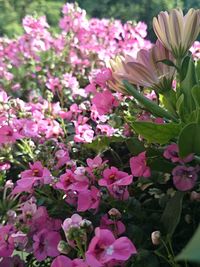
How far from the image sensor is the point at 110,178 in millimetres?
772

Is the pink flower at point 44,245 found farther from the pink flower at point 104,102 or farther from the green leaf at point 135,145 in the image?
the pink flower at point 104,102

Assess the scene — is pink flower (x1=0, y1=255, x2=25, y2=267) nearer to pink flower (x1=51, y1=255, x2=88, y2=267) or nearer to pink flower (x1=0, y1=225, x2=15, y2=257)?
pink flower (x1=0, y1=225, x2=15, y2=257)

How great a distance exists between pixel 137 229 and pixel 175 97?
0.79ft

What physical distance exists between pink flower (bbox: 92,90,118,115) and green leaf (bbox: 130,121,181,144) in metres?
0.26

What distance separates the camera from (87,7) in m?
3.28

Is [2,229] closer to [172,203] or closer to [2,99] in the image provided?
[172,203]

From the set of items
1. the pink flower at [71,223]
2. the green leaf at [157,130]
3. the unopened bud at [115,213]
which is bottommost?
the unopened bud at [115,213]

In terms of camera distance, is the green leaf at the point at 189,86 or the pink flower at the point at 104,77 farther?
the pink flower at the point at 104,77

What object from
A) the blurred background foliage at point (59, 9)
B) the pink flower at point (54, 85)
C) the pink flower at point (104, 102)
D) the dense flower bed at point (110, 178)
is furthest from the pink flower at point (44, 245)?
the blurred background foliage at point (59, 9)

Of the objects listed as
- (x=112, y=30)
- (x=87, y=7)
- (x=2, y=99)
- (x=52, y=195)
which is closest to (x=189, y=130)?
(x=52, y=195)

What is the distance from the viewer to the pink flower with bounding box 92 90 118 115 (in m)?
1.00

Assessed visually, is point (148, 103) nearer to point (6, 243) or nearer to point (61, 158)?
point (61, 158)

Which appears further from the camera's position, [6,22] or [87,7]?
[6,22]

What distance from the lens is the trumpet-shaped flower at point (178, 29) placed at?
841 millimetres
